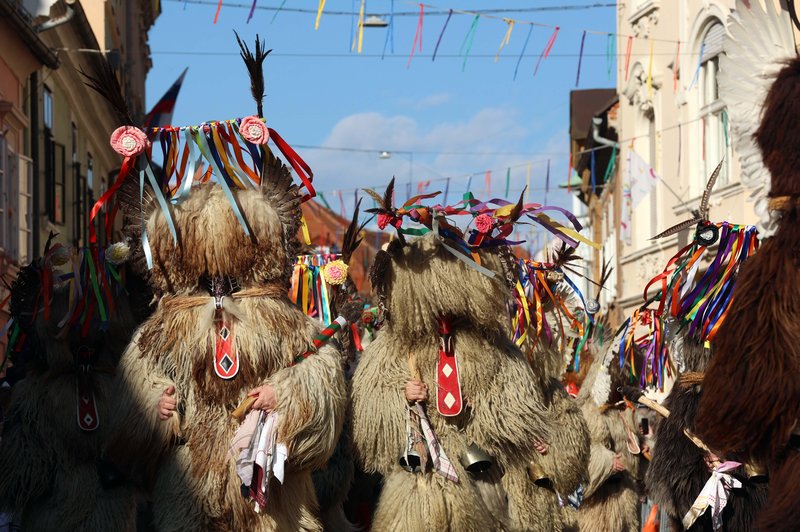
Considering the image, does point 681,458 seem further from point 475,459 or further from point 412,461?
point 412,461

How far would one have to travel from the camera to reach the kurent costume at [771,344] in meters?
5.14

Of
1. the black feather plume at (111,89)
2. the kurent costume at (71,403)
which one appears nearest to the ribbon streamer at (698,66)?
the kurent costume at (71,403)

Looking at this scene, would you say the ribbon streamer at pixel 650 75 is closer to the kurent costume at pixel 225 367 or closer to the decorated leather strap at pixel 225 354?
the kurent costume at pixel 225 367

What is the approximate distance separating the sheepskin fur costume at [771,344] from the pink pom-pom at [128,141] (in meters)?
2.87

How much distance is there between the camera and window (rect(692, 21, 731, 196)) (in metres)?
20.6

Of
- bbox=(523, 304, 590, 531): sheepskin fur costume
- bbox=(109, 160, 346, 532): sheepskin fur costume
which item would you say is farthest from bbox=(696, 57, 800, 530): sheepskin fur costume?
bbox=(523, 304, 590, 531): sheepskin fur costume

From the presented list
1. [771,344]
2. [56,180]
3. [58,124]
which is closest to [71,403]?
[771,344]

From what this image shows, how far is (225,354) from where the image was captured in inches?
258

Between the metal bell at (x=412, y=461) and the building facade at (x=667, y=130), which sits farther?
the building facade at (x=667, y=130)

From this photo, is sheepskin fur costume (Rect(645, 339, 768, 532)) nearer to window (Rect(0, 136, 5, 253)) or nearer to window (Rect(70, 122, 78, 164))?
window (Rect(0, 136, 5, 253))

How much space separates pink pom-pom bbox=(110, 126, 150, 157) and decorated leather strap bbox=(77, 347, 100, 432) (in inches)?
57.0

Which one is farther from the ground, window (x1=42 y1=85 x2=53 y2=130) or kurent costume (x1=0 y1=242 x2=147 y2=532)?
window (x1=42 y1=85 x2=53 y2=130)

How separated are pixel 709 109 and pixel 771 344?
16191 mm

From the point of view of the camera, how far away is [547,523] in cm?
812
